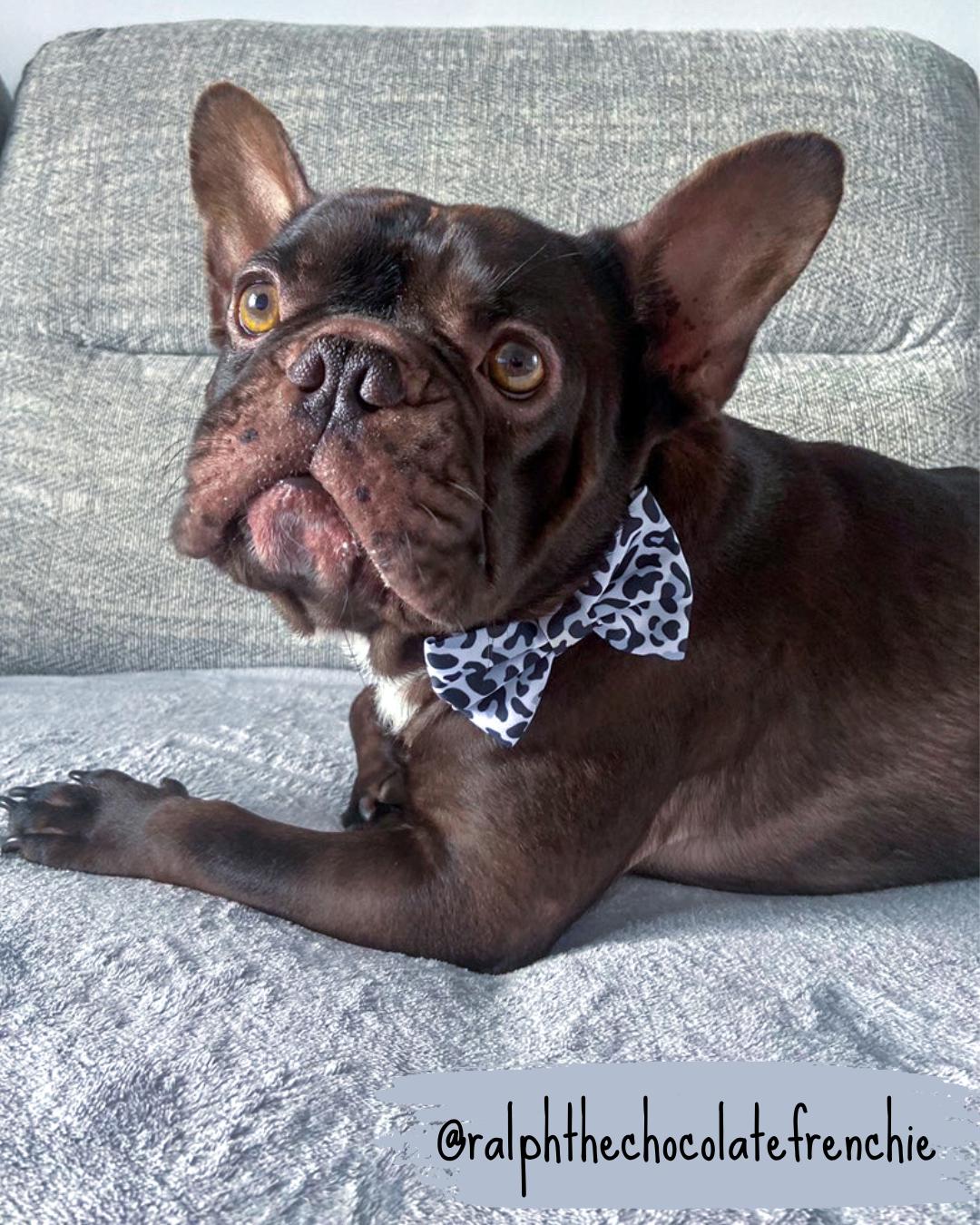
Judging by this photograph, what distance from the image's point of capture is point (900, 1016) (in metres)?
1.06

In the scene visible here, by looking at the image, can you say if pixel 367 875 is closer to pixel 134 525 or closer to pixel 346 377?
pixel 346 377

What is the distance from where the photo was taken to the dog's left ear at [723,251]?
1.22 m

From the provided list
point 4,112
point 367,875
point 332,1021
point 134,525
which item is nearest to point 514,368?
point 367,875

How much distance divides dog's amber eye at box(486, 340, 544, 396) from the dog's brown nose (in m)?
0.15

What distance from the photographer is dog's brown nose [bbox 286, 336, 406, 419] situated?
1.04m

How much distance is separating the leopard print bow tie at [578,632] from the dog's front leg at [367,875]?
12cm

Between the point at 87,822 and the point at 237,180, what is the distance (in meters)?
0.75

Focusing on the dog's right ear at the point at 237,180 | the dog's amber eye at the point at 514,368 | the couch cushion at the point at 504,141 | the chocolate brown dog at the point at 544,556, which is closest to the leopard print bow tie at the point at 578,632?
the chocolate brown dog at the point at 544,556

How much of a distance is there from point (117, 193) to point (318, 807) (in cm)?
141

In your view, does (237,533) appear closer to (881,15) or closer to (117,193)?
(117,193)

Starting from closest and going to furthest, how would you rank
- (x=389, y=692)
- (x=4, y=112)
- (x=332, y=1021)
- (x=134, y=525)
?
(x=332, y=1021), (x=389, y=692), (x=134, y=525), (x=4, y=112)

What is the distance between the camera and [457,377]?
3.67 ft

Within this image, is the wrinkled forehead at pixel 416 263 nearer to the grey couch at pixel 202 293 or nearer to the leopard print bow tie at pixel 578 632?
the leopard print bow tie at pixel 578 632

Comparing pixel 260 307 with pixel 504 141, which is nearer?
pixel 260 307
